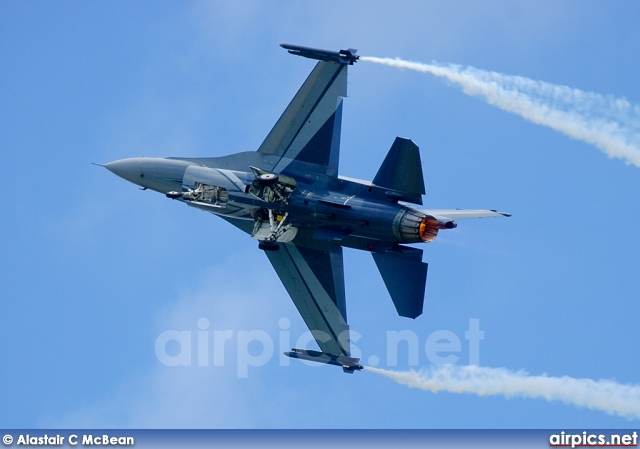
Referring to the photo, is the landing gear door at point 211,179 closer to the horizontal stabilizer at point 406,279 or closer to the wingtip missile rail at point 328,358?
the horizontal stabilizer at point 406,279

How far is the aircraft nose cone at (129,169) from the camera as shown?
4063cm

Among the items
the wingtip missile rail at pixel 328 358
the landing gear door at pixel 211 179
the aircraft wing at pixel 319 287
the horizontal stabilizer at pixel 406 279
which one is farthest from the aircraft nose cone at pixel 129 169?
the horizontal stabilizer at pixel 406 279

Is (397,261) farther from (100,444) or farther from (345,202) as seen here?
(100,444)

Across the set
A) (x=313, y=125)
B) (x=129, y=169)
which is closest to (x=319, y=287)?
(x=313, y=125)

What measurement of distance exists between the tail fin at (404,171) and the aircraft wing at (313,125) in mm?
1862

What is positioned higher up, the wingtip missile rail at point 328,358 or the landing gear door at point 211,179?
the landing gear door at point 211,179

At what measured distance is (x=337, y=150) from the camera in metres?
39.2

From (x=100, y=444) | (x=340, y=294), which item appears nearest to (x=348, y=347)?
(x=340, y=294)

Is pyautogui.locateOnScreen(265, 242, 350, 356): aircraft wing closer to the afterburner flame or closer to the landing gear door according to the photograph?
the landing gear door

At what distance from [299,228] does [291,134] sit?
228 cm

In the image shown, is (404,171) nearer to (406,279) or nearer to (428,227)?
(428,227)

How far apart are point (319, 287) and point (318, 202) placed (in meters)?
2.81

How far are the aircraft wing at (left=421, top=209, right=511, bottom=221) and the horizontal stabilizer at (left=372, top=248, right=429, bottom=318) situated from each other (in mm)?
1075

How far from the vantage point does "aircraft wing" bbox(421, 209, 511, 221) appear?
37719 mm
